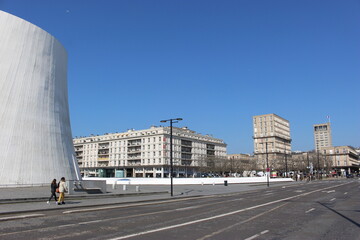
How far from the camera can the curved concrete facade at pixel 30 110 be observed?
27578 millimetres

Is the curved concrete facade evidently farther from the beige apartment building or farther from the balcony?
the beige apartment building

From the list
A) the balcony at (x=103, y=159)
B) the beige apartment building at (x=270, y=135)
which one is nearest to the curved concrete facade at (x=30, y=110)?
the balcony at (x=103, y=159)

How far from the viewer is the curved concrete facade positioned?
27.6 m

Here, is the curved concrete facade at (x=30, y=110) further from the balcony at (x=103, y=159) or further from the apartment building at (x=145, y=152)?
the balcony at (x=103, y=159)

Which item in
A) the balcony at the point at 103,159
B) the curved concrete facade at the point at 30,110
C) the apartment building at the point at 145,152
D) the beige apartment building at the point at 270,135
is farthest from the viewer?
the beige apartment building at the point at 270,135

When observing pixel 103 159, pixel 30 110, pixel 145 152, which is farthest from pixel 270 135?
pixel 30 110

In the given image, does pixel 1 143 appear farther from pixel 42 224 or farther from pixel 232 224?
pixel 232 224

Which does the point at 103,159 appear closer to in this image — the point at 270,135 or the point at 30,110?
the point at 270,135

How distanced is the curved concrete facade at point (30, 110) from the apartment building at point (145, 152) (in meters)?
63.3

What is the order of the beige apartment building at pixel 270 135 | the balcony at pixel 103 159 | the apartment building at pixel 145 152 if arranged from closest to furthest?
the apartment building at pixel 145 152
the balcony at pixel 103 159
the beige apartment building at pixel 270 135

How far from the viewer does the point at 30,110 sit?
29.0 metres

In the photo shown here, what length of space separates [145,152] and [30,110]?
257 ft

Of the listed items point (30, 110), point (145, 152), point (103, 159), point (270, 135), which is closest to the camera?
point (30, 110)

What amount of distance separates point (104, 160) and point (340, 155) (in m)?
115
